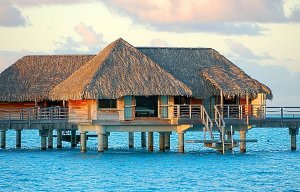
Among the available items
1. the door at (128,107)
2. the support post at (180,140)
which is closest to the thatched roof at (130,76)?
the door at (128,107)

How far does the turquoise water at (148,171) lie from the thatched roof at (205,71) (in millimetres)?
3539

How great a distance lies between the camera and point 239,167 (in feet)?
169

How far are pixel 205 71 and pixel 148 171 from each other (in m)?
11.8

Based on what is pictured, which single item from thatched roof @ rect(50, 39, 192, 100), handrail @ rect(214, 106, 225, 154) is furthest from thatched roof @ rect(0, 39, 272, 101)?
handrail @ rect(214, 106, 225, 154)

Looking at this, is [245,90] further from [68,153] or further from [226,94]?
[68,153]

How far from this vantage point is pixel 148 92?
56.4 meters

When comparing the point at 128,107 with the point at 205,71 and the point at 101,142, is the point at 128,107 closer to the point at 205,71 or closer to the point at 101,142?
the point at 101,142

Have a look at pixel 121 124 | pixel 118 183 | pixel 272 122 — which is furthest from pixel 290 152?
pixel 118 183

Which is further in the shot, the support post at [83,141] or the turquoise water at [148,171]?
the support post at [83,141]

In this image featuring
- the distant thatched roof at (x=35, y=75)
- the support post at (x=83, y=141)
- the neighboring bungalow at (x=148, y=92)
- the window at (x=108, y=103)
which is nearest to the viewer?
the neighboring bungalow at (x=148, y=92)

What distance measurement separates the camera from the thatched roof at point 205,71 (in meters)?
58.1

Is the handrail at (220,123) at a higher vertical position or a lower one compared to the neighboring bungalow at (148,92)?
lower

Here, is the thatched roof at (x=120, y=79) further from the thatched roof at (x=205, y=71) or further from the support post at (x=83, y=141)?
the support post at (x=83, y=141)

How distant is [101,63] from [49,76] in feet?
23.6
